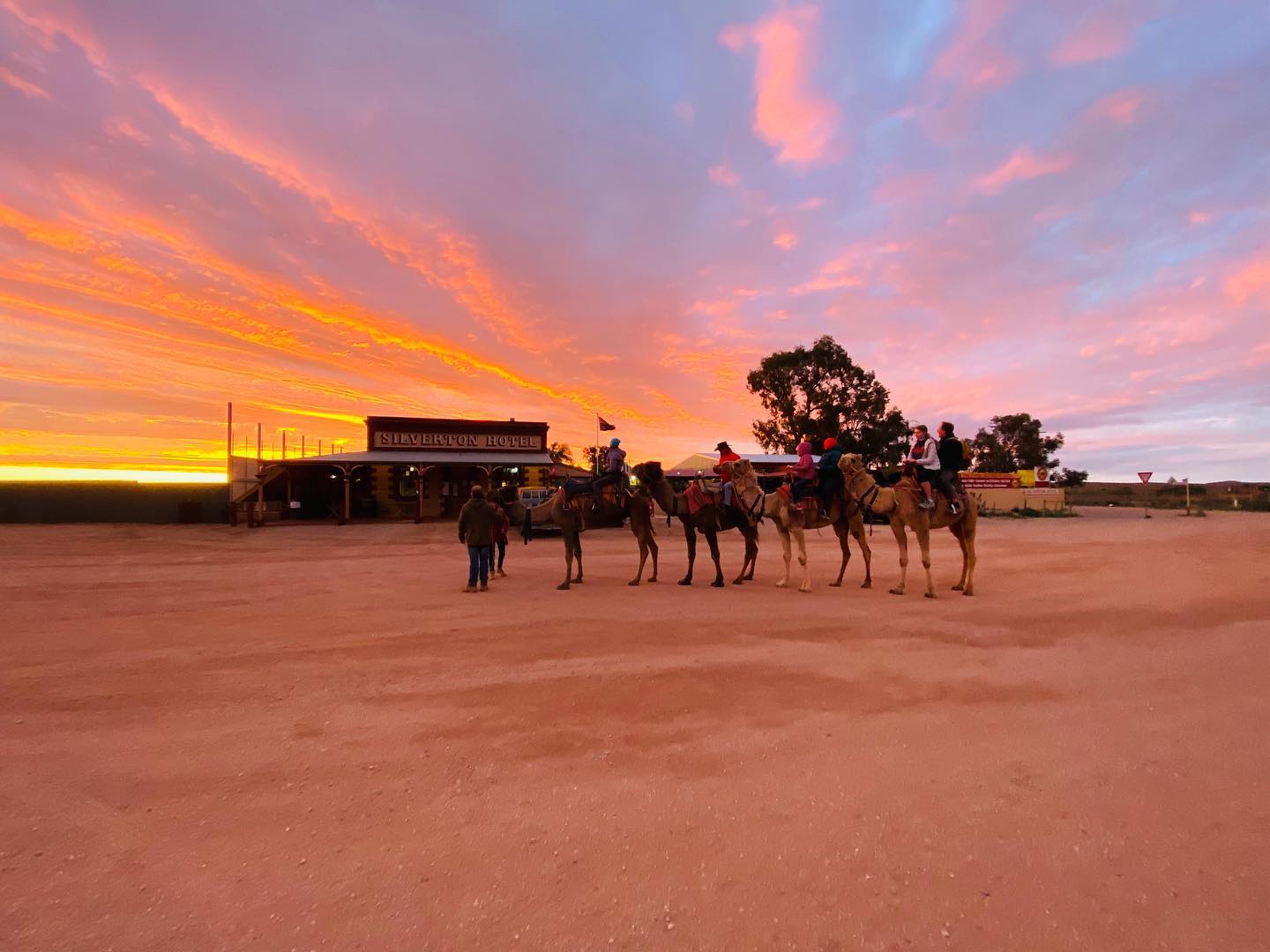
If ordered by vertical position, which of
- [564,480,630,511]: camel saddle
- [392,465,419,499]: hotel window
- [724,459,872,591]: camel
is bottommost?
[724,459,872,591]: camel

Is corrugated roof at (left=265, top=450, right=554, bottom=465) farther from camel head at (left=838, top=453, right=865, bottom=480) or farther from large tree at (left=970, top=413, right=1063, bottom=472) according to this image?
large tree at (left=970, top=413, right=1063, bottom=472)

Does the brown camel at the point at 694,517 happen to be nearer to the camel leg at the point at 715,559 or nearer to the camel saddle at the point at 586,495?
the camel leg at the point at 715,559

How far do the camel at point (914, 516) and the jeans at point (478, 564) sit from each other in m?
6.99

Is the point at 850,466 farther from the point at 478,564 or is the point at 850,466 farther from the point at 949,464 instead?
the point at 478,564

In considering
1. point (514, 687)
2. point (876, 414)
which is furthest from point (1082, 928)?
point (876, 414)

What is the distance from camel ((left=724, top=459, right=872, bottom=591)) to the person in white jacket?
1234 millimetres

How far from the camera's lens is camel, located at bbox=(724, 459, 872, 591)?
35.6 feet

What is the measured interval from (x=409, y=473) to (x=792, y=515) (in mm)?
25283

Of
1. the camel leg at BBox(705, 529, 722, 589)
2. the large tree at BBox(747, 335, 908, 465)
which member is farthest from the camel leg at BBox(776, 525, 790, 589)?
the large tree at BBox(747, 335, 908, 465)

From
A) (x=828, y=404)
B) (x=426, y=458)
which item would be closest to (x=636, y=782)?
(x=426, y=458)

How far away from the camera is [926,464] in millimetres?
9953

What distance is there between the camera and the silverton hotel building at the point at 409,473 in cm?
2977

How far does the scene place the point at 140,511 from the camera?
3023 cm

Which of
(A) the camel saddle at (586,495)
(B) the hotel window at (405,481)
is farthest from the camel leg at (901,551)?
(B) the hotel window at (405,481)
